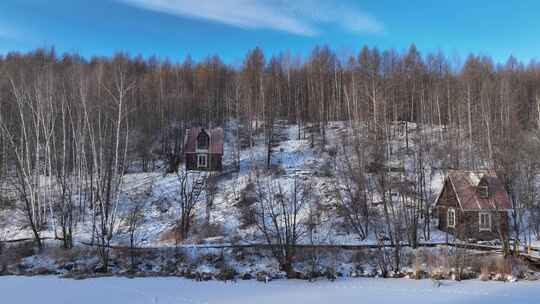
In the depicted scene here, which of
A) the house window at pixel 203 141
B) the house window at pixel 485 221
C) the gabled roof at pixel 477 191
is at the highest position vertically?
the house window at pixel 203 141

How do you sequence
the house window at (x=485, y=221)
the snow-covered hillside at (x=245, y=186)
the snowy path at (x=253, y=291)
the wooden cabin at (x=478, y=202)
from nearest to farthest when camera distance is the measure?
the snowy path at (x=253, y=291)
the snow-covered hillside at (x=245, y=186)
the wooden cabin at (x=478, y=202)
the house window at (x=485, y=221)

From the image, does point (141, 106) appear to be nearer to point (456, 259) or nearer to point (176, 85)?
point (176, 85)

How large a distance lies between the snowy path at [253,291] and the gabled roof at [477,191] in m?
8.06

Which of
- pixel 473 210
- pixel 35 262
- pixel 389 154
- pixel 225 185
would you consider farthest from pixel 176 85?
pixel 473 210

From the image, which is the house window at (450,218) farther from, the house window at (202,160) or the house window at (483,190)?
the house window at (202,160)

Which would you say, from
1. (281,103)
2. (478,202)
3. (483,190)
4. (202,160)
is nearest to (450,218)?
(478,202)

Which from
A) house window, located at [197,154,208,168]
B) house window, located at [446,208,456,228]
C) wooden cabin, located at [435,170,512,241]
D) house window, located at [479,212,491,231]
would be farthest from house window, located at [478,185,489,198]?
house window, located at [197,154,208,168]

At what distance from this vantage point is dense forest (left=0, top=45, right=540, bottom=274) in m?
25.1

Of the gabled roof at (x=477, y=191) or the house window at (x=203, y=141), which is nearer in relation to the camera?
the gabled roof at (x=477, y=191)

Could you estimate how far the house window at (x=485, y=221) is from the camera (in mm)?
20297

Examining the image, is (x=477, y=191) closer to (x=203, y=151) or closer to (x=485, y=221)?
(x=485, y=221)

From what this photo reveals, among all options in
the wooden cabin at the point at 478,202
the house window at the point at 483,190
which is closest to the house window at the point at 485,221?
the wooden cabin at the point at 478,202

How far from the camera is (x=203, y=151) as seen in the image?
106 feet

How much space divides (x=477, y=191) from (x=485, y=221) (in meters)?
2.02
